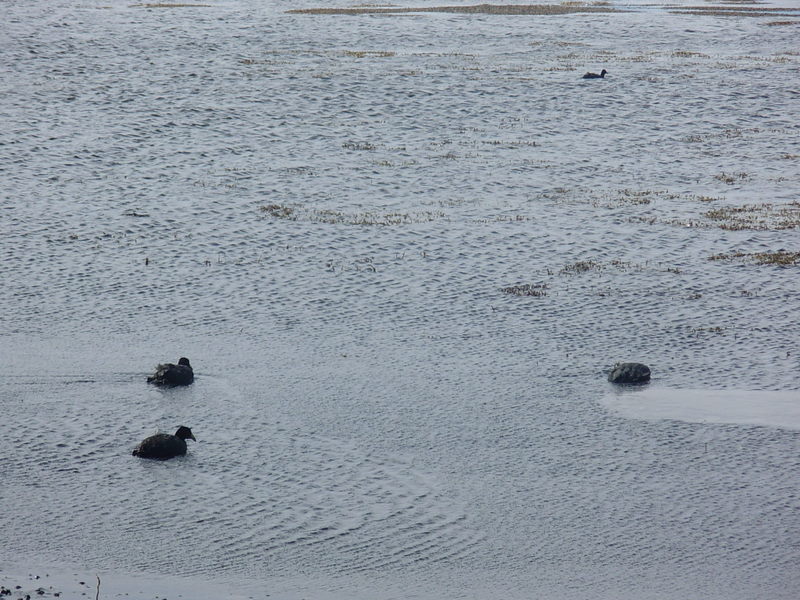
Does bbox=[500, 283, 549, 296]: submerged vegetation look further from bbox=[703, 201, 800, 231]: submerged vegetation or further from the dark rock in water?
bbox=[703, 201, 800, 231]: submerged vegetation

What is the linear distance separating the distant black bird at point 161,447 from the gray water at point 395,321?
22cm

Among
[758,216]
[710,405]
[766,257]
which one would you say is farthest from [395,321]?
[758,216]

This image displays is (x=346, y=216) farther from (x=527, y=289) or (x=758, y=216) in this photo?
(x=758, y=216)

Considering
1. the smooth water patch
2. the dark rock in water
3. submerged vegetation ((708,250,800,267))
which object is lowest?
the smooth water patch

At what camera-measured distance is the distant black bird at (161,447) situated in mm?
15719

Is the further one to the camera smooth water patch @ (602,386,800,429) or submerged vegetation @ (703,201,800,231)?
submerged vegetation @ (703,201,800,231)

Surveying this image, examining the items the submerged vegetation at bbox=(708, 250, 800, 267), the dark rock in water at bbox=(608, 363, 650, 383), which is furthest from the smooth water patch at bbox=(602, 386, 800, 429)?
the submerged vegetation at bbox=(708, 250, 800, 267)

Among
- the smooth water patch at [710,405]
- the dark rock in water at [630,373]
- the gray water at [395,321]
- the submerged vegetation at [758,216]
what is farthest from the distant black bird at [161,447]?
the submerged vegetation at [758,216]

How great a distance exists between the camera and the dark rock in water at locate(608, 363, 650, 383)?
62.2ft

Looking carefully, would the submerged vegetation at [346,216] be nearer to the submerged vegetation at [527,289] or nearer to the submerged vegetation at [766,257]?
the submerged vegetation at [527,289]

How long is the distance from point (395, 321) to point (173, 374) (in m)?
5.61

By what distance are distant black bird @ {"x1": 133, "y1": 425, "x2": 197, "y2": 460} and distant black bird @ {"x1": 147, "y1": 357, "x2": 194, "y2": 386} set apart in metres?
2.68

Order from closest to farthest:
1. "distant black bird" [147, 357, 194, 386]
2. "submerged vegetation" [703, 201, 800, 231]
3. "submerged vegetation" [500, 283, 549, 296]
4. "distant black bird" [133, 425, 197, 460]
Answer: "distant black bird" [133, 425, 197, 460] → "distant black bird" [147, 357, 194, 386] → "submerged vegetation" [500, 283, 549, 296] → "submerged vegetation" [703, 201, 800, 231]

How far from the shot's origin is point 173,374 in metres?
18.5
